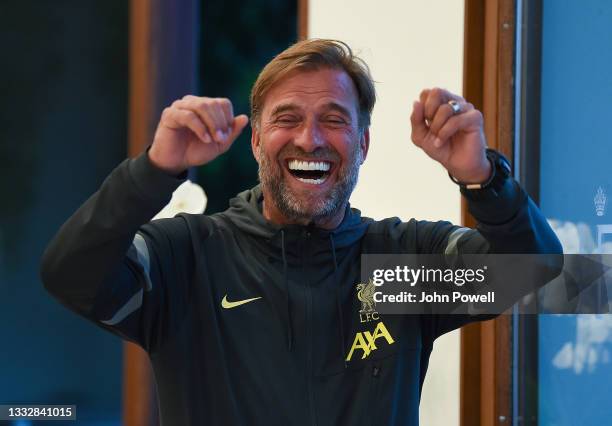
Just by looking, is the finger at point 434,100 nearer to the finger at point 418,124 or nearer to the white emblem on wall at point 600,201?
the finger at point 418,124

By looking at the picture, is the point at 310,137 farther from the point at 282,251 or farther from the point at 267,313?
the point at 267,313

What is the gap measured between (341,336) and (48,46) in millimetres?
3184

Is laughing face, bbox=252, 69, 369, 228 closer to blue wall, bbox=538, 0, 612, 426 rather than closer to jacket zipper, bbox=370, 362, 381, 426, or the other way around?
jacket zipper, bbox=370, 362, 381, 426

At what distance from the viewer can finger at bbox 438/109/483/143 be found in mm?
1188

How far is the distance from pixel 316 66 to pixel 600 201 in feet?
2.43

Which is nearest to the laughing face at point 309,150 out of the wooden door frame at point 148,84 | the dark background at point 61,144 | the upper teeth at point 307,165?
the upper teeth at point 307,165

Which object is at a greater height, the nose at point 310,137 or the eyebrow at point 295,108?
the eyebrow at point 295,108

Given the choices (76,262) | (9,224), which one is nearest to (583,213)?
(76,262)

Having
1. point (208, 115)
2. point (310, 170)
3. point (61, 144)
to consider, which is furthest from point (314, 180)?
point (61, 144)

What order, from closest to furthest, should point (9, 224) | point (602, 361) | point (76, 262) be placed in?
point (76, 262), point (602, 361), point (9, 224)

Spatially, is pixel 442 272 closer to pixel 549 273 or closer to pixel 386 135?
pixel 549 273

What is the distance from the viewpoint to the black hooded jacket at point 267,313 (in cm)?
122

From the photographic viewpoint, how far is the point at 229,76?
4109 millimetres

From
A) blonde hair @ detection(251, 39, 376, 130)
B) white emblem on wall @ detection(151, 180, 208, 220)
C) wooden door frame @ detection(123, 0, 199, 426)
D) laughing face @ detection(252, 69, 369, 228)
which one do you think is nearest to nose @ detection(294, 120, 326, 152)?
laughing face @ detection(252, 69, 369, 228)
